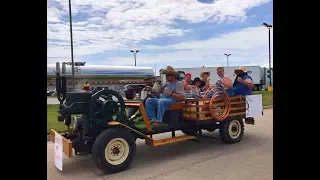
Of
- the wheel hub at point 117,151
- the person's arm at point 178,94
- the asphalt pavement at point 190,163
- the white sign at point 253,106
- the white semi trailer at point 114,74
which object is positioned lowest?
the asphalt pavement at point 190,163

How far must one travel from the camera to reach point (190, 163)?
459 cm

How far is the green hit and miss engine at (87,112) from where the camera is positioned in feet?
13.8

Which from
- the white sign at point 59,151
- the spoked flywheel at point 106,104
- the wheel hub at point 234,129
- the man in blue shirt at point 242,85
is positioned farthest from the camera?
the man in blue shirt at point 242,85

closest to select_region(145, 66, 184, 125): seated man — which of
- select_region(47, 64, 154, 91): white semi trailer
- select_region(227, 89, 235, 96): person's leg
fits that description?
select_region(227, 89, 235, 96): person's leg

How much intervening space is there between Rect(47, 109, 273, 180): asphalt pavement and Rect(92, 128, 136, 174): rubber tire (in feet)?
0.33

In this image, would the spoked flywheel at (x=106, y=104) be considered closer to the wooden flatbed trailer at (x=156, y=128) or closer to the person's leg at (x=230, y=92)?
the wooden flatbed trailer at (x=156, y=128)

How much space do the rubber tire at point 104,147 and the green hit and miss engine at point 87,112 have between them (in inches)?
10.5

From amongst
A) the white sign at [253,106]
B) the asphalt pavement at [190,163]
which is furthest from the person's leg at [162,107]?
the white sign at [253,106]

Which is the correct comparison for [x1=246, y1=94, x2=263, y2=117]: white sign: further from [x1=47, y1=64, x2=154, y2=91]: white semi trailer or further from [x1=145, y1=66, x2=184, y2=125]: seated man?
[x1=47, y1=64, x2=154, y2=91]: white semi trailer
